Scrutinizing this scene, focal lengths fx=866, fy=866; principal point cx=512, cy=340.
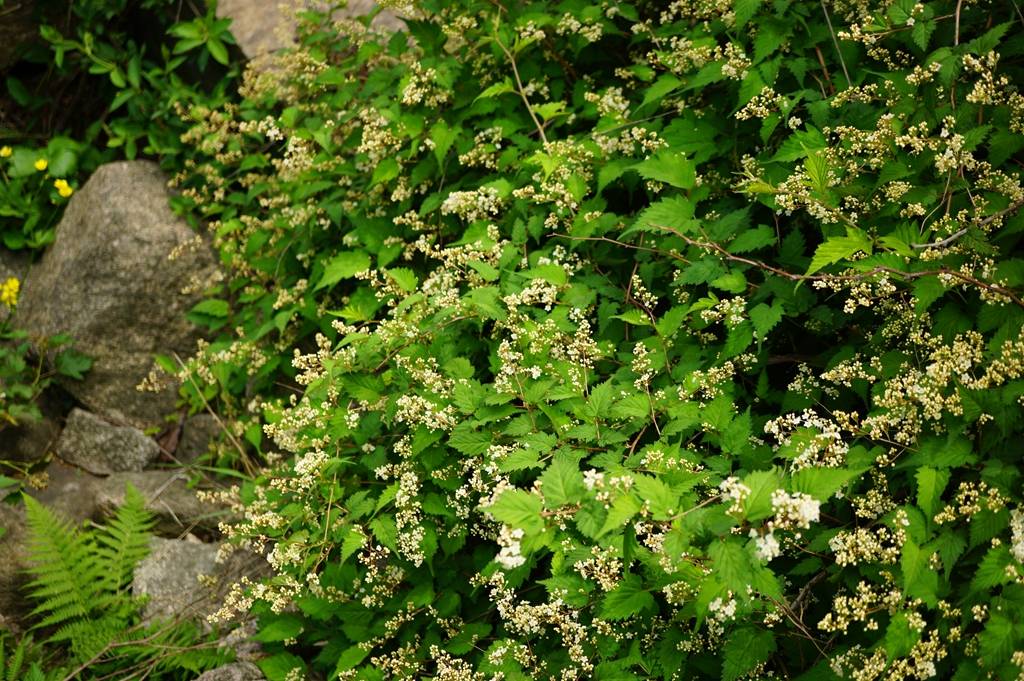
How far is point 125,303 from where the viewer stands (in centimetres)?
568

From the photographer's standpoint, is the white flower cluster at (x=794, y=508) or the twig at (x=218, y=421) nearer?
the white flower cluster at (x=794, y=508)

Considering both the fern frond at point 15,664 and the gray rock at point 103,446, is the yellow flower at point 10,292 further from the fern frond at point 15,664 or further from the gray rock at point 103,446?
the fern frond at point 15,664

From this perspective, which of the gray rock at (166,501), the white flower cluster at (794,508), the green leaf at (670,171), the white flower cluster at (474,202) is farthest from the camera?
the gray rock at (166,501)

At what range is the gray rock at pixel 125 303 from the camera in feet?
18.7

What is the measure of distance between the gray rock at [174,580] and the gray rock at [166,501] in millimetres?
244

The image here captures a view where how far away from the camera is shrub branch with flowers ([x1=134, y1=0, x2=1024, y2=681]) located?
257cm

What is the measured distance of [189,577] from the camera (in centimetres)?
459

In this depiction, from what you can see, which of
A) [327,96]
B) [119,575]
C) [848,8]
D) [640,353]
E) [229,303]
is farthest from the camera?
[229,303]

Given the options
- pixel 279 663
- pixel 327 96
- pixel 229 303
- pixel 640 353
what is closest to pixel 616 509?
pixel 640 353

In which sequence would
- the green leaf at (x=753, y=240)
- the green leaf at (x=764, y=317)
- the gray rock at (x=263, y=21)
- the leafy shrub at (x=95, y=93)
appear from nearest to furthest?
the green leaf at (x=764, y=317), the green leaf at (x=753, y=240), the gray rock at (x=263, y=21), the leafy shrub at (x=95, y=93)

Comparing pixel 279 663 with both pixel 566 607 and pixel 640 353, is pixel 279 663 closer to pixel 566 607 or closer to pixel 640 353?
pixel 566 607

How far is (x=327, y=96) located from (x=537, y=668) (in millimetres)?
3477

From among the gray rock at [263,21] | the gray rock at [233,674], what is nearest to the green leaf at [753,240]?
the gray rock at [233,674]

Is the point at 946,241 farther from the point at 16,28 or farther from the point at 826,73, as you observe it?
the point at 16,28
